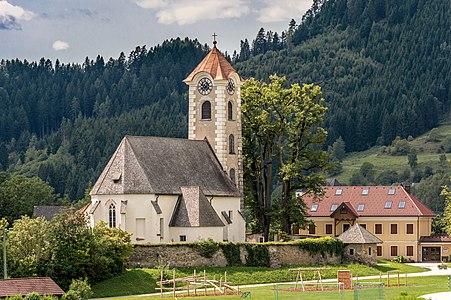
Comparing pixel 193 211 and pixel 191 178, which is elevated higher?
pixel 191 178

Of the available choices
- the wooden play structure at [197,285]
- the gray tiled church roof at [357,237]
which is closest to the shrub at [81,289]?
the wooden play structure at [197,285]

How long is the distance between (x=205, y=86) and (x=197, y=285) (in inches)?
1070

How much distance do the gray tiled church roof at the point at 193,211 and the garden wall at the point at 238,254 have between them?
3402 mm

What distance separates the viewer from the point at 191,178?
85500 mm

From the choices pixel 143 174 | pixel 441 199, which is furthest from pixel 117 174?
pixel 441 199

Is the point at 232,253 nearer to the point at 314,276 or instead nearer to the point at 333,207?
the point at 314,276

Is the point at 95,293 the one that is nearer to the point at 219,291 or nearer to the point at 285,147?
the point at 219,291

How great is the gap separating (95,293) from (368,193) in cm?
5337

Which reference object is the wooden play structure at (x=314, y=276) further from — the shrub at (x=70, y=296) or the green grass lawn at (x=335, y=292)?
the shrub at (x=70, y=296)

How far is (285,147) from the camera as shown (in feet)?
313

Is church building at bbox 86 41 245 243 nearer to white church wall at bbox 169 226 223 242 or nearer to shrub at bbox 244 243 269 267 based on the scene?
white church wall at bbox 169 226 223 242

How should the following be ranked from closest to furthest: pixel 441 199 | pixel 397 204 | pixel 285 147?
1. pixel 285 147
2. pixel 397 204
3. pixel 441 199

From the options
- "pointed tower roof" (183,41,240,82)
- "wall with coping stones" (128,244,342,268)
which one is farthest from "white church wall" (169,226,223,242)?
"pointed tower roof" (183,41,240,82)

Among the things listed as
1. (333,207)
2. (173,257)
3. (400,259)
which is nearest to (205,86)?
(173,257)
